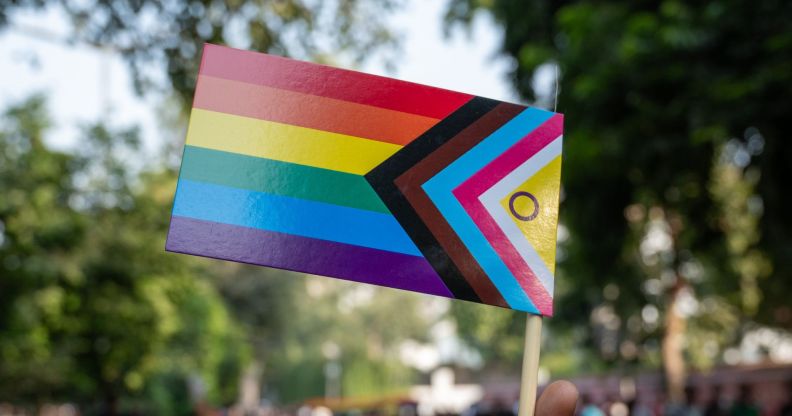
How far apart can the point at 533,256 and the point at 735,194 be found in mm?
20626

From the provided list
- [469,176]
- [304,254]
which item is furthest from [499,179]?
[304,254]

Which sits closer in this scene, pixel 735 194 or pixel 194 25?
pixel 194 25

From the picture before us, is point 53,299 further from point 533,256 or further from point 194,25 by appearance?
point 533,256

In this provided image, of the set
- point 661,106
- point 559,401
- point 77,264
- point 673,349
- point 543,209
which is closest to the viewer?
point 559,401

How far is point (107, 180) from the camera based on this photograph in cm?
1788

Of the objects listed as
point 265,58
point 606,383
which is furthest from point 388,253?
point 606,383

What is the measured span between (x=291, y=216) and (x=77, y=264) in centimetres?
1549

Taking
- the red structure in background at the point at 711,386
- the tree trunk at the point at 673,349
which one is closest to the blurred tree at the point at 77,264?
the red structure in background at the point at 711,386

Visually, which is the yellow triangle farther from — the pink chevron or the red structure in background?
the red structure in background

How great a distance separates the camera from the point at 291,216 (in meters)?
2.30

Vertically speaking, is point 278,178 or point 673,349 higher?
point 673,349

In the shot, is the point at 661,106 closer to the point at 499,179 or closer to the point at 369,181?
the point at 499,179

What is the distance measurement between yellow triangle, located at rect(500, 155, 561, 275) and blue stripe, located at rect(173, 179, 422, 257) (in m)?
0.33

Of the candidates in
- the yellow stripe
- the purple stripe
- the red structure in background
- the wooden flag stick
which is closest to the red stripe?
the yellow stripe
